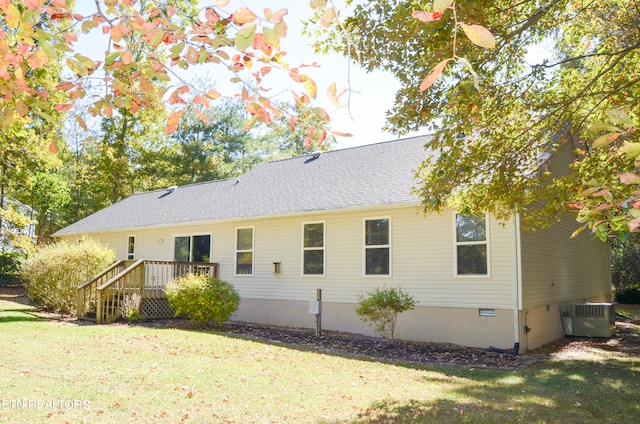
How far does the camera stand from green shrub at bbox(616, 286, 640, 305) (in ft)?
79.0

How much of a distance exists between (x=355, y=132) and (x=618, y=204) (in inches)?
68.2

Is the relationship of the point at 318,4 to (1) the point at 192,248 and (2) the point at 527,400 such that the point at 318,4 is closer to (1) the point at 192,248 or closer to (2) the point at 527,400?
(2) the point at 527,400

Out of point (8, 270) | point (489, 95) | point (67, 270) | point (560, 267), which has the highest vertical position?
point (489, 95)

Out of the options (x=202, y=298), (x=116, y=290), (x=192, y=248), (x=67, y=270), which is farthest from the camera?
(x=192, y=248)

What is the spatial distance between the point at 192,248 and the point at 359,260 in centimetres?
690

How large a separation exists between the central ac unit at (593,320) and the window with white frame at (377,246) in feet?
17.4

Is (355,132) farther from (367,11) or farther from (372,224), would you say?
(372,224)

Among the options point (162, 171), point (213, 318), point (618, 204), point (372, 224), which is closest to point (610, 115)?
point (618, 204)

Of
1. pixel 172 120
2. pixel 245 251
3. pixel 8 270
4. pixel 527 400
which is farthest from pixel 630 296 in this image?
pixel 8 270

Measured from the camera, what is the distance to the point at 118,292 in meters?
14.0

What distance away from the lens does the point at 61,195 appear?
27734 millimetres

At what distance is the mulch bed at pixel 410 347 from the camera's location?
9.48 meters

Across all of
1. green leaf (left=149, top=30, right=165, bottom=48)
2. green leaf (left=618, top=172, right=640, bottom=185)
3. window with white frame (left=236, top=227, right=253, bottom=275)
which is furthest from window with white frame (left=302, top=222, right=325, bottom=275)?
green leaf (left=149, top=30, right=165, bottom=48)

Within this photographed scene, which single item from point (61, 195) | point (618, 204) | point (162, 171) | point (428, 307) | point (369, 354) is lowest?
point (369, 354)
